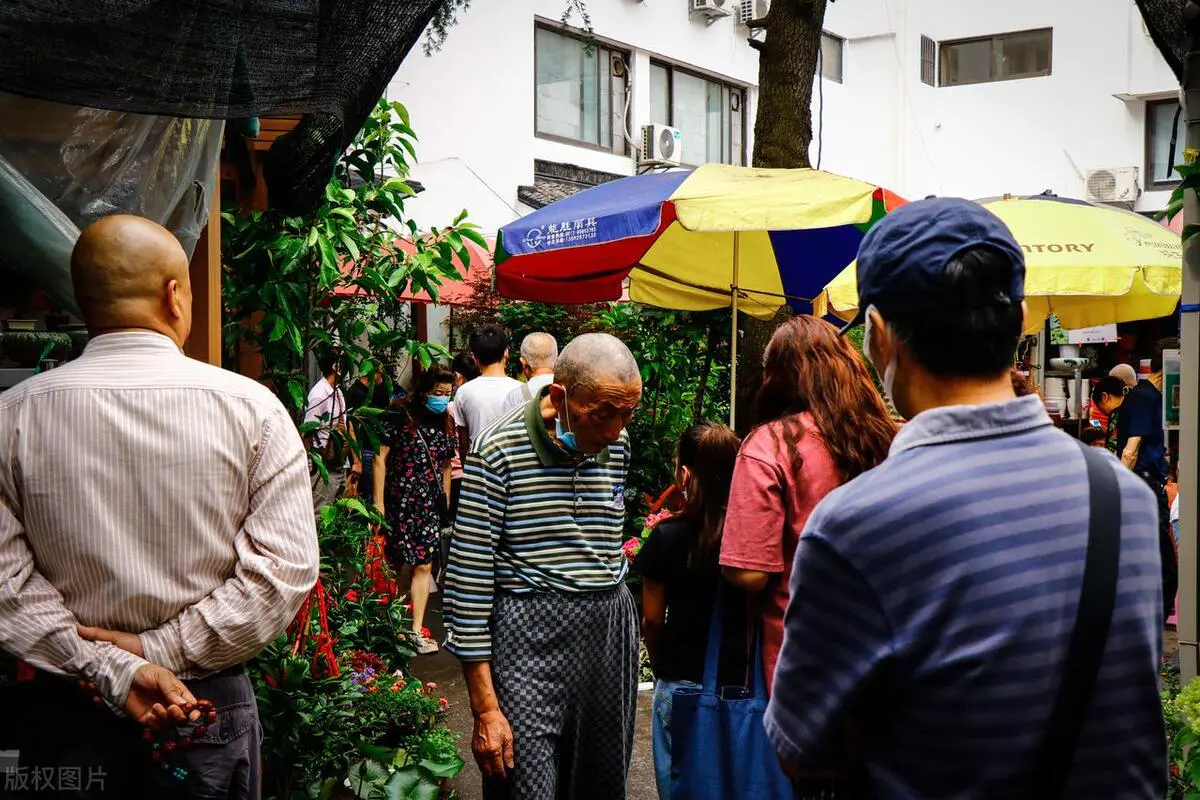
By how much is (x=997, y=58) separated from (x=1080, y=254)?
20.8 metres

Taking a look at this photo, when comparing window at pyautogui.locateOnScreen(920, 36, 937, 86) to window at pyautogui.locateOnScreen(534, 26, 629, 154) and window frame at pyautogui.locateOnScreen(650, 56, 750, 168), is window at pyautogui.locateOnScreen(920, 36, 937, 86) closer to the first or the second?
window frame at pyautogui.locateOnScreen(650, 56, 750, 168)

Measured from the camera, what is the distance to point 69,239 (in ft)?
9.59

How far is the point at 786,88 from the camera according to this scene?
793 cm

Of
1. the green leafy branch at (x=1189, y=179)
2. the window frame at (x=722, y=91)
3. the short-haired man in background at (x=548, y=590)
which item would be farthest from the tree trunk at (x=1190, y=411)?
the window frame at (x=722, y=91)

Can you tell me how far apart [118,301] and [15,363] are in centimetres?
168

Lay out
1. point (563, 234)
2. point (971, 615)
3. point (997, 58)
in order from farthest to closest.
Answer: point (997, 58), point (563, 234), point (971, 615)

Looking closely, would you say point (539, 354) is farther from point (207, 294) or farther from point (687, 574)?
point (687, 574)

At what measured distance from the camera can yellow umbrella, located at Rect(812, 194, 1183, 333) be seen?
629 cm

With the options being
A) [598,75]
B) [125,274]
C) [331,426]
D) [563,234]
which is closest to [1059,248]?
[563,234]

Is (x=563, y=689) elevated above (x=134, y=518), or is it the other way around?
(x=134, y=518)

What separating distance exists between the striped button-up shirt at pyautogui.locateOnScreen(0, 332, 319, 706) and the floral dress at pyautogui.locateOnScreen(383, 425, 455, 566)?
485 cm

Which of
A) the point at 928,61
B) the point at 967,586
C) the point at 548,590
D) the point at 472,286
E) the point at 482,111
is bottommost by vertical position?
the point at 548,590

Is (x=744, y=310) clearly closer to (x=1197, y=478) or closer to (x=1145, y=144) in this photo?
(x=1197, y=478)

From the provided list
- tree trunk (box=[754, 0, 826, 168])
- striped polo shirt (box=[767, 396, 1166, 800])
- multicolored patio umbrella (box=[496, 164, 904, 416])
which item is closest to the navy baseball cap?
striped polo shirt (box=[767, 396, 1166, 800])
